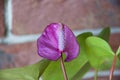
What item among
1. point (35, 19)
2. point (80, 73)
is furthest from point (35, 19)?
point (80, 73)

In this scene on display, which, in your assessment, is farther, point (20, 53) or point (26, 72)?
point (20, 53)

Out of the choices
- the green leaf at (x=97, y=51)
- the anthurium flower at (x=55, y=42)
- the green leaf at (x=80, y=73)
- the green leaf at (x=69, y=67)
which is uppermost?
the anthurium flower at (x=55, y=42)

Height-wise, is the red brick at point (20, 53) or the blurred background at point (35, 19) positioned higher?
the blurred background at point (35, 19)

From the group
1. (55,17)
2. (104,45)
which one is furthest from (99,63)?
(55,17)

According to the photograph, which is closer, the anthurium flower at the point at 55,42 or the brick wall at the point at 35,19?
the anthurium flower at the point at 55,42

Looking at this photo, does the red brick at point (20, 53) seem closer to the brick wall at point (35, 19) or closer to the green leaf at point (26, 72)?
the brick wall at point (35, 19)

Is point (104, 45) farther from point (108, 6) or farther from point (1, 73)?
point (108, 6)

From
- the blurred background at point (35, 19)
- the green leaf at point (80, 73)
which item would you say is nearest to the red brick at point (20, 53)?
the blurred background at point (35, 19)

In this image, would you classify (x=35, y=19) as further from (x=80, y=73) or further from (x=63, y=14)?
(x=80, y=73)
